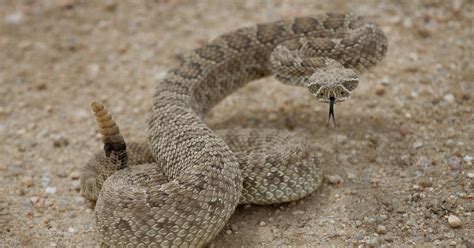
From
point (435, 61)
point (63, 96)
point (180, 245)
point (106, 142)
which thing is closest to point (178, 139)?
point (106, 142)

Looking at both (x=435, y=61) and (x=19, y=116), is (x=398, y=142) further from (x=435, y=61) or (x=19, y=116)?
(x=19, y=116)

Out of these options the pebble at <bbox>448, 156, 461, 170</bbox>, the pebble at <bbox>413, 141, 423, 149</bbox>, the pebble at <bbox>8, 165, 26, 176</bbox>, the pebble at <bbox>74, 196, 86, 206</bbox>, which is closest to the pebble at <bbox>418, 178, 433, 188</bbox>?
the pebble at <bbox>448, 156, 461, 170</bbox>

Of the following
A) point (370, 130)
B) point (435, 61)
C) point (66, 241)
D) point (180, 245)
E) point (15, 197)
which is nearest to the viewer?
point (180, 245)

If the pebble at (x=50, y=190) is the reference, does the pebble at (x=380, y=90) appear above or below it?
above

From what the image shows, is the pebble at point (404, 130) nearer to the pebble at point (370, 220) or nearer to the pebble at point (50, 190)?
the pebble at point (370, 220)

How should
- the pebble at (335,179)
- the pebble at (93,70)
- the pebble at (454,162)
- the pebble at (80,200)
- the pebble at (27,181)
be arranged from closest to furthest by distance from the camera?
the pebble at (454,162) < the pebble at (335,179) < the pebble at (80,200) < the pebble at (27,181) < the pebble at (93,70)

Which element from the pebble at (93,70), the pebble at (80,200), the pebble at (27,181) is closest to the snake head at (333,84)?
the pebble at (80,200)

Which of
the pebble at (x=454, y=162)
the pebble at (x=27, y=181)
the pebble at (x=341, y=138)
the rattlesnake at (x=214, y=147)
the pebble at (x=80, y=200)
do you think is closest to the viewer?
the rattlesnake at (x=214, y=147)
